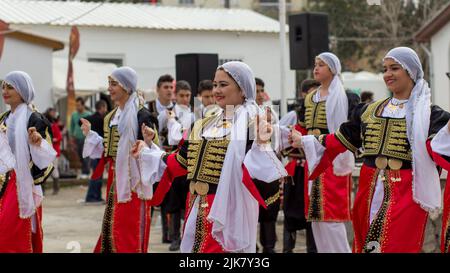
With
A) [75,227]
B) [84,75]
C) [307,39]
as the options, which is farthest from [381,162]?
[84,75]

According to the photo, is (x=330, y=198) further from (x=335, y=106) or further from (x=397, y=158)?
(x=397, y=158)

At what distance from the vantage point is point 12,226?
8.85 metres

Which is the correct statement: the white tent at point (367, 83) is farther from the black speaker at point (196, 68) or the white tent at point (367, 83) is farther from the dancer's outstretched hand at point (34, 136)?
the dancer's outstretched hand at point (34, 136)

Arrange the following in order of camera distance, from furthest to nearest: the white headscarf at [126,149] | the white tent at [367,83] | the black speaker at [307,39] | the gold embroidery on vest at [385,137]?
the white tent at [367,83]
the black speaker at [307,39]
the white headscarf at [126,149]
the gold embroidery on vest at [385,137]

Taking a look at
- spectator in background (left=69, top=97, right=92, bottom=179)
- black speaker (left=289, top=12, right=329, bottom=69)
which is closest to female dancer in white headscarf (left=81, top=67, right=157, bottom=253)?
black speaker (left=289, top=12, right=329, bottom=69)

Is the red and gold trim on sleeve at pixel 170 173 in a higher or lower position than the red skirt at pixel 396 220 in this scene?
higher

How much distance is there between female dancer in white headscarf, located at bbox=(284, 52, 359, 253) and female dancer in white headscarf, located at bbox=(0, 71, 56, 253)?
2.84m

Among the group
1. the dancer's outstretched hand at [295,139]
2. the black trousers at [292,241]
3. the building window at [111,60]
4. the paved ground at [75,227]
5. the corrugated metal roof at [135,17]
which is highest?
the corrugated metal roof at [135,17]

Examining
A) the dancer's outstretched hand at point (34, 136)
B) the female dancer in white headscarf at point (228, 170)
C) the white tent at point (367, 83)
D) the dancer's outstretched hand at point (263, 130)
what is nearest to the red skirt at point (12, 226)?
the dancer's outstretched hand at point (34, 136)

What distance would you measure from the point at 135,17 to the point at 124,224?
2267 cm

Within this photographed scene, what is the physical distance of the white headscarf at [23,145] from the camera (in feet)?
29.2

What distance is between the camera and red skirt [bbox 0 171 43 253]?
8812 mm

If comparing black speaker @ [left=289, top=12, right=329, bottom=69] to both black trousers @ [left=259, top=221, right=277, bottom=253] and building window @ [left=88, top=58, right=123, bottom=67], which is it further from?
building window @ [left=88, top=58, right=123, bottom=67]
